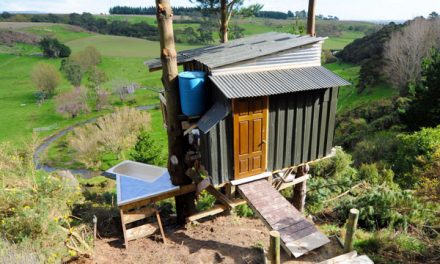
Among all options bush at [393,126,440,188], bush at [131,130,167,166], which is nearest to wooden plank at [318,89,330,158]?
bush at [393,126,440,188]

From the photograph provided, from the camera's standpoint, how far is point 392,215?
10828 mm

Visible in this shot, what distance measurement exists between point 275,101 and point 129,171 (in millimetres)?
6260

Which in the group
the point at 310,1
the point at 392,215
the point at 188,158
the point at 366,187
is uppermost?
the point at 310,1

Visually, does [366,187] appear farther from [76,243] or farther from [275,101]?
[76,243]

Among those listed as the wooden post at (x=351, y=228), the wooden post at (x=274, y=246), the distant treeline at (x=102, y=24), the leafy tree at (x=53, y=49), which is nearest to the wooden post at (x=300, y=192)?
the wooden post at (x=351, y=228)

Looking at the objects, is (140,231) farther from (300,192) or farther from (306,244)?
(300,192)

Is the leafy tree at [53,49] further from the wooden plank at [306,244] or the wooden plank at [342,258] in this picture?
the wooden plank at [342,258]

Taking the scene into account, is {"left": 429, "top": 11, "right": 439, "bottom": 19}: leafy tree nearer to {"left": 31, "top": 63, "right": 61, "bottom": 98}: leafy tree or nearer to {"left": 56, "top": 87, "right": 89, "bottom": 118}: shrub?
{"left": 56, "top": 87, "right": 89, "bottom": 118}: shrub

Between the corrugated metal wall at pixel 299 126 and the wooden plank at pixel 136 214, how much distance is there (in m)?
4.18

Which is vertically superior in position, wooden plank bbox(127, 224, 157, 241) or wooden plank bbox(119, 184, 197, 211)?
wooden plank bbox(119, 184, 197, 211)

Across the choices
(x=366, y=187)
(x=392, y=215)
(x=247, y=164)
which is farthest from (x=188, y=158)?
(x=366, y=187)

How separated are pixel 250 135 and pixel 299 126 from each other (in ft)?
5.71

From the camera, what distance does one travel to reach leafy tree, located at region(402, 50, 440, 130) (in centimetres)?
2458

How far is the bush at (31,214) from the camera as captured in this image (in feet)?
24.9
